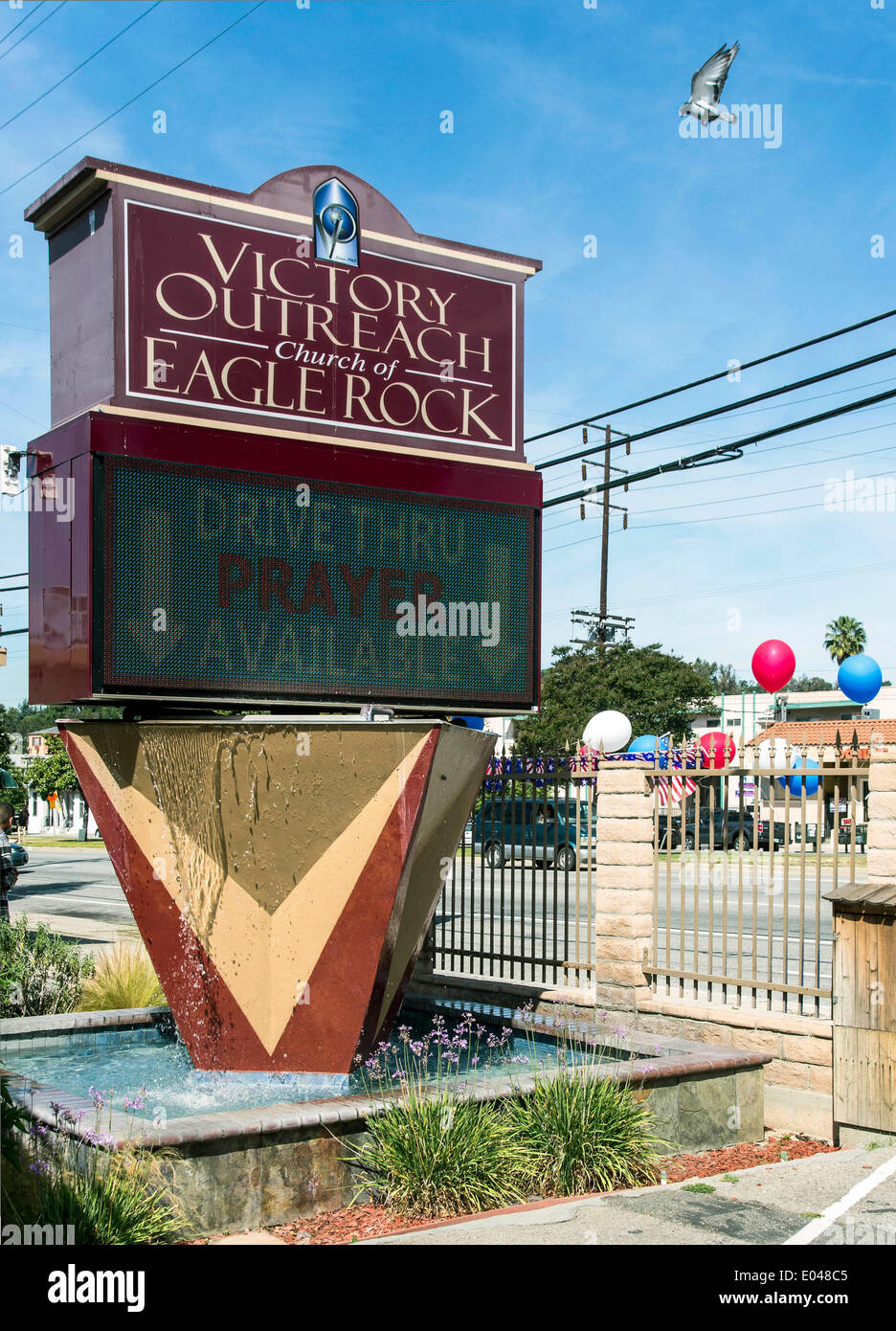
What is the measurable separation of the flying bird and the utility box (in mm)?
6188

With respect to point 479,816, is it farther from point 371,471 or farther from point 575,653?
point 575,653

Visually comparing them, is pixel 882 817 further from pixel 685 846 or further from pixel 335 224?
pixel 335 224

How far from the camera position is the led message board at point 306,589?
25.3 ft

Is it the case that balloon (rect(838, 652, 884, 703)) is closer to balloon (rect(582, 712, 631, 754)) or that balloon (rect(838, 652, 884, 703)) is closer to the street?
the street

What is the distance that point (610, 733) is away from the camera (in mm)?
18609

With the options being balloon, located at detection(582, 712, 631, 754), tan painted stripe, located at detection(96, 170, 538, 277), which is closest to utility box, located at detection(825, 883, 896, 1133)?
tan painted stripe, located at detection(96, 170, 538, 277)

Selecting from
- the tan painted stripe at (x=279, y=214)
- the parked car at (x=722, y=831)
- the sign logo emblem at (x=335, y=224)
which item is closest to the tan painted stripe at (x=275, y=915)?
the parked car at (x=722, y=831)

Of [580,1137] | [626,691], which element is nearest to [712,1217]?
[580,1137]

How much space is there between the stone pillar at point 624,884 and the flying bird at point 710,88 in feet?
17.4

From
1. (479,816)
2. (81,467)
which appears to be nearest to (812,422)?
(479,816)

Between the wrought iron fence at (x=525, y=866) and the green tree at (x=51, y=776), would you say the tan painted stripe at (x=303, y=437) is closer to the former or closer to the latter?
the wrought iron fence at (x=525, y=866)

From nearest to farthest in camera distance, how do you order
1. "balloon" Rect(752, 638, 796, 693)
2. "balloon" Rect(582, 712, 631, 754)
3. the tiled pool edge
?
the tiled pool edge → "balloon" Rect(582, 712, 631, 754) → "balloon" Rect(752, 638, 796, 693)

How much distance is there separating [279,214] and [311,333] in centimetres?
82

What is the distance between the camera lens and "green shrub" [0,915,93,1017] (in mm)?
11297
